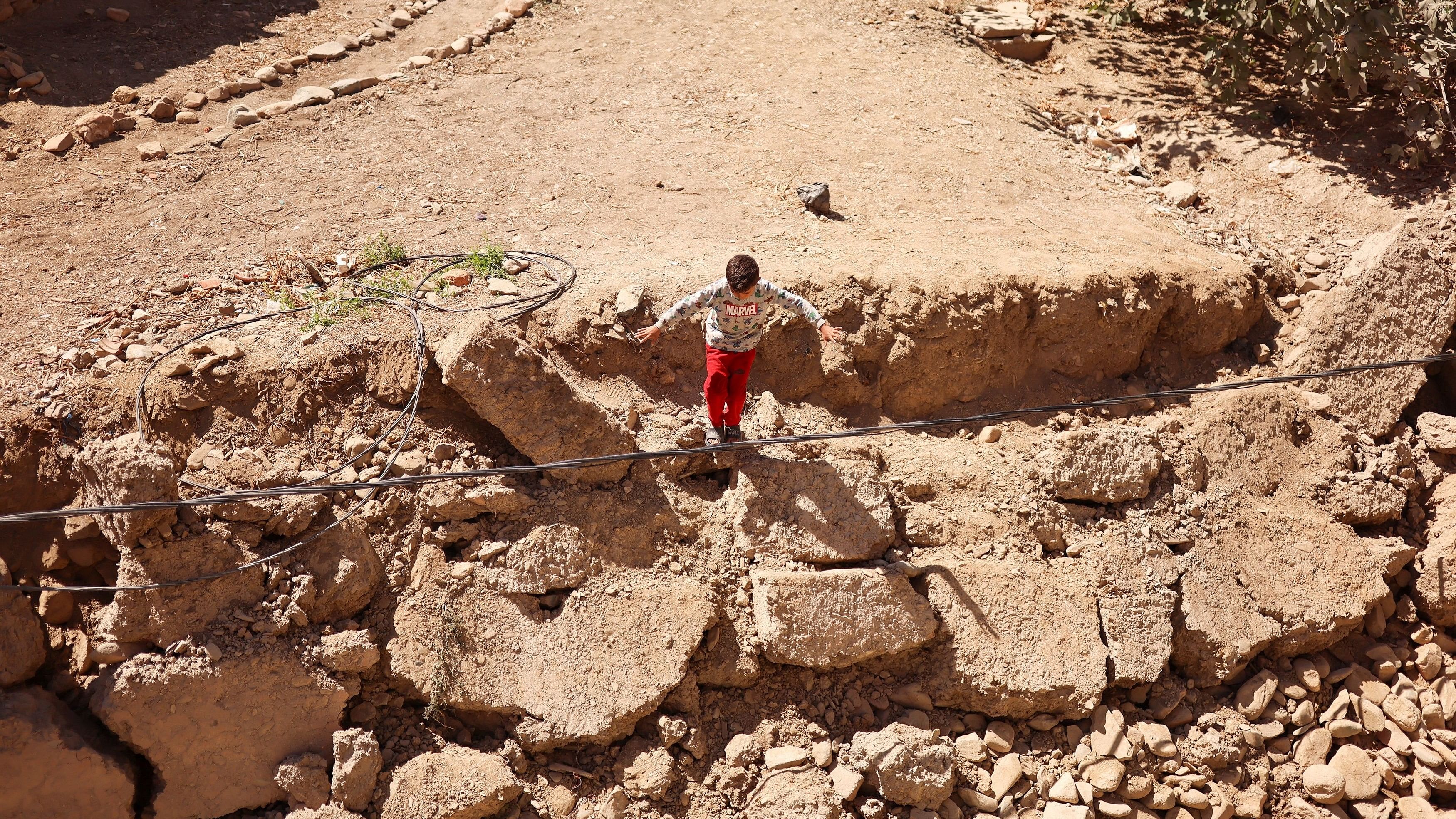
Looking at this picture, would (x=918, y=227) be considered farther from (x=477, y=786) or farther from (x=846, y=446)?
(x=477, y=786)

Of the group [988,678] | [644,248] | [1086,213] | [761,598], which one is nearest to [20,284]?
[644,248]

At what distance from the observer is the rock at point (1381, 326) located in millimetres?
6109

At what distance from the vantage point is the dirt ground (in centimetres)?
441

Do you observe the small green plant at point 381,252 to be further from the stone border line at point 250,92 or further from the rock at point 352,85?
the rock at point 352,85

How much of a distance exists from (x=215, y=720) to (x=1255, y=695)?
534 cm

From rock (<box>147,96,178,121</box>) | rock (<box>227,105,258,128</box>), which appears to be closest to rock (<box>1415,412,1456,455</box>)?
rock (<box>227,105,258,128</box>)

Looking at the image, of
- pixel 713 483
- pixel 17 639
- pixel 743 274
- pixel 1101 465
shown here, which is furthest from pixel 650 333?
pixel 17 639

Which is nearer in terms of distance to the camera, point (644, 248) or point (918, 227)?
point (644, 248)

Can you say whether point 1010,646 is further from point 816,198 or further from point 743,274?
point 816,198

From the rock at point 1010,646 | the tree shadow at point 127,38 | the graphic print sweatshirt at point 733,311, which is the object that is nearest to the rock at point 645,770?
the rock at point 1010,646

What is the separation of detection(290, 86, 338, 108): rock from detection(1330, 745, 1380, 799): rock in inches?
308

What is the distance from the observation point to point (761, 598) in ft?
15.5

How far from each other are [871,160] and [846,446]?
2660mm

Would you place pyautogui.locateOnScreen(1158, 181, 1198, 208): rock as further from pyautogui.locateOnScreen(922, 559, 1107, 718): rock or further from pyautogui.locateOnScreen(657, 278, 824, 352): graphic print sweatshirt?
pyautogui.locateOnScreen(657, 278, 824, 352): graphic print sweatshirt
